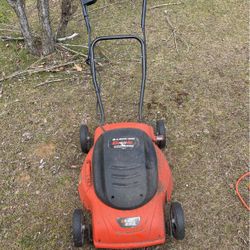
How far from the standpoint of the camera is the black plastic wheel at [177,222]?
7.73 feet

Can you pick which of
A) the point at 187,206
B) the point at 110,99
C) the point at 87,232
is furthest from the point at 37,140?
the point at 187,206

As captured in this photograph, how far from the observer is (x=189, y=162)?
307 centimetres

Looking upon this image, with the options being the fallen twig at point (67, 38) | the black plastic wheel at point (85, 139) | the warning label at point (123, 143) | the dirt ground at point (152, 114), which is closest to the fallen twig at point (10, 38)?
the dirt ground at point (152, 114)

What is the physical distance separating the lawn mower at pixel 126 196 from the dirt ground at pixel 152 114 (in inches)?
14.6

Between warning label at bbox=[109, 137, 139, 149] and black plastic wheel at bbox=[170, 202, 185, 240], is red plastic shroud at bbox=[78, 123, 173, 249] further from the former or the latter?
warning label at bbox=[109, 137, 139, 149]

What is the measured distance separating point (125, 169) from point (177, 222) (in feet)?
1.49

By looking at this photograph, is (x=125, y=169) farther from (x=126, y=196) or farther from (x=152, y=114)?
(x=152, y=114)

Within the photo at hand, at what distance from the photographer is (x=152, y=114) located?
3434 mm

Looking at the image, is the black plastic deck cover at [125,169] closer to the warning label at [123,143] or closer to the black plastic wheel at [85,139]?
the warning label at [123,143]

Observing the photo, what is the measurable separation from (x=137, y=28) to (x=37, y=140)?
182cm

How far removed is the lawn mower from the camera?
7.18 ft

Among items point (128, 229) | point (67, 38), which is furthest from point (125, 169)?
point (67, 38)

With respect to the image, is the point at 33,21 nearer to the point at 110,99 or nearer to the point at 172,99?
the point at 110,99

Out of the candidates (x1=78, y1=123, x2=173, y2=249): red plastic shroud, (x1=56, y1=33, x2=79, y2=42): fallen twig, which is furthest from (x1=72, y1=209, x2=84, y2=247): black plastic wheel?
(x1=56, y1=33, x2=79, y2=42): fallen twig
